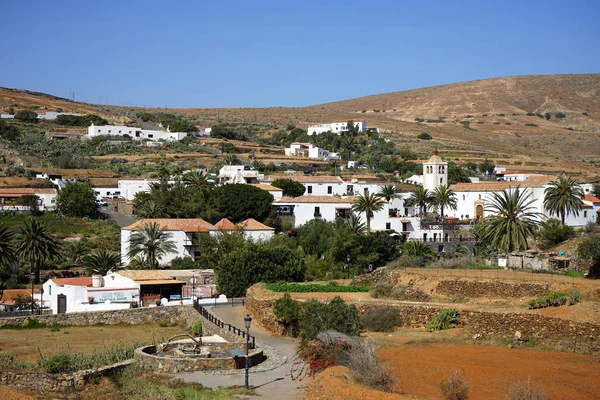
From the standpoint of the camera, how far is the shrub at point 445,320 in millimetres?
27438

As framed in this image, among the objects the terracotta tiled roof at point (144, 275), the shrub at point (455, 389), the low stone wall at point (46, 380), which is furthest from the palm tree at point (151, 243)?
the shrub at point (455, 389)

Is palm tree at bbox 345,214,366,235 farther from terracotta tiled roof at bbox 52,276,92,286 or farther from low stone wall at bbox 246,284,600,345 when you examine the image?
low stone wall at bbox 246,284,600,345

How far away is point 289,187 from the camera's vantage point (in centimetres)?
7181

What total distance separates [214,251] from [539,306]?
2736 cm

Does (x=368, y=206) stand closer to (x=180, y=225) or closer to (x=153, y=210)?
(x=180, y=225)

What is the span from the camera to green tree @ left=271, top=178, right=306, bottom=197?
71.7 meters

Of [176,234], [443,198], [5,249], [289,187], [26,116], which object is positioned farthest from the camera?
[26,116]

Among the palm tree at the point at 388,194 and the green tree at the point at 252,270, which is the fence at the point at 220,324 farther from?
the palm tree at the point at 388,194

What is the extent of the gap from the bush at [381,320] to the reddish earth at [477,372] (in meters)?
2.68

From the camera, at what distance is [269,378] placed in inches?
890

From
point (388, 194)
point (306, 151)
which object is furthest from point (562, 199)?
point (306, 151)

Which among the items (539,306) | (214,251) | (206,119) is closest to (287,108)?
(206,119)

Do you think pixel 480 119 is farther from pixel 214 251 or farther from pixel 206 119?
pixel 214 251

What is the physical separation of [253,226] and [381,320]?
1177 inches
